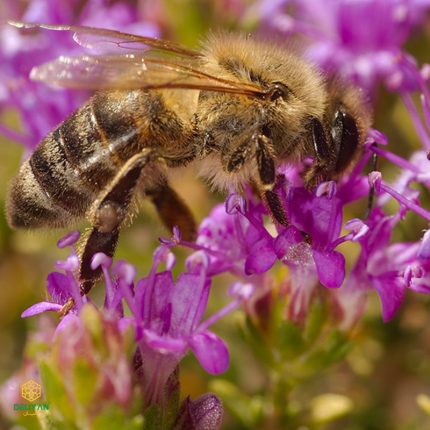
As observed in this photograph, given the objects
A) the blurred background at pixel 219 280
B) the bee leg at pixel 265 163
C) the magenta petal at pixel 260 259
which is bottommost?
the blurred background at pixel 219 280

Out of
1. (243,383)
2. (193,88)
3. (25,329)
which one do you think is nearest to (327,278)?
(193,88)

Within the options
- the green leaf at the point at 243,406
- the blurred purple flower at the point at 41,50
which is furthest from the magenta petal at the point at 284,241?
the blurred purple flower at the point at 41,50

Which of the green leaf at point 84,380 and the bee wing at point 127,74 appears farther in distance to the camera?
the bee wing at point 127,74

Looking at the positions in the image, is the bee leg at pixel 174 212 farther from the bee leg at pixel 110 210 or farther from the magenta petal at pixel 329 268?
the magenta petal at pixel 329 268

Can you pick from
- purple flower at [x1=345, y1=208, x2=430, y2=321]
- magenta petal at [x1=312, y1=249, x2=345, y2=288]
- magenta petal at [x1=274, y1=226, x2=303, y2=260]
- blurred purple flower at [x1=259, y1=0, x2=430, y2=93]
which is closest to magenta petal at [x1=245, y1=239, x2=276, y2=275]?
magenta petal at [x1=274, y1=226, x2=303, y2=260]

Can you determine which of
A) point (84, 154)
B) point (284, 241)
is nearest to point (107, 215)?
point (84, 154)

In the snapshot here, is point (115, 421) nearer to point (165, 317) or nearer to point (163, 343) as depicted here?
point (163, 343)
